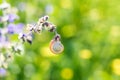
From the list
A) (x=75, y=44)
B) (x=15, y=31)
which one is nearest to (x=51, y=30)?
(x=15, y=31)

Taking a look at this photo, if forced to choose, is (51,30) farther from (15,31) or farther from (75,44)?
(75,44)

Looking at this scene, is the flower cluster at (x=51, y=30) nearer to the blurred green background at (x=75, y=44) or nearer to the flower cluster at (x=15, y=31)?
the flower cluster at (x=15, y=31)

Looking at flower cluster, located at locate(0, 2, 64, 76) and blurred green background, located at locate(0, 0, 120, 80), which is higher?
blurred green background, located at locate(0, 0, 120, 80)

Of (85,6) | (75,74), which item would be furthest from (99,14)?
(75,74)

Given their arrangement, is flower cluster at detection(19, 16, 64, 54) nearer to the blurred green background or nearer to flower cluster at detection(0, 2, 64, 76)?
flower cluster at detection(0, 2, 64, 76)

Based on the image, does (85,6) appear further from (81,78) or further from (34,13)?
(81,78)

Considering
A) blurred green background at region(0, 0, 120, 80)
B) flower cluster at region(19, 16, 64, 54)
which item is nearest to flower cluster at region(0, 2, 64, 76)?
flower cluster at region(19, 16, 64, 54)

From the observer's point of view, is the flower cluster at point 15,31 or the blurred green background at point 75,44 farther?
the blurred green background at point 75,44

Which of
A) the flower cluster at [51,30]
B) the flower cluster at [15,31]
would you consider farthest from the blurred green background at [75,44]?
the flower cluster at [51,30]
